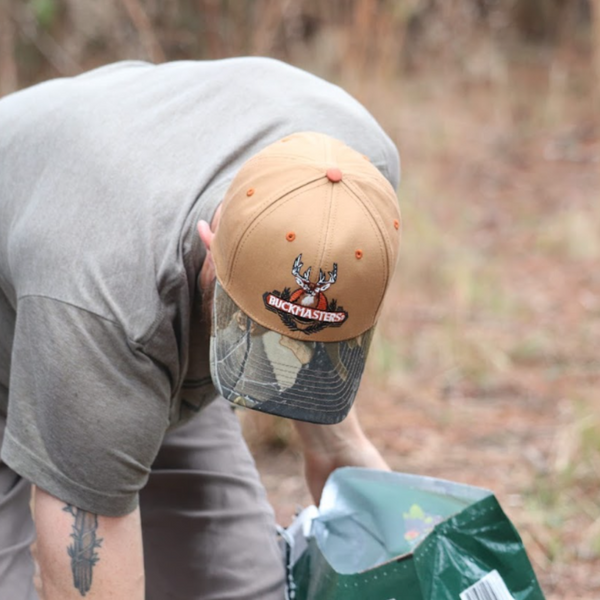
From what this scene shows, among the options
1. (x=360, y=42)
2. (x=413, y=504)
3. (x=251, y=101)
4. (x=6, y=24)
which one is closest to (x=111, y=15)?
(x=6, y=24)

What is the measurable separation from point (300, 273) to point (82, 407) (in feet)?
1.37

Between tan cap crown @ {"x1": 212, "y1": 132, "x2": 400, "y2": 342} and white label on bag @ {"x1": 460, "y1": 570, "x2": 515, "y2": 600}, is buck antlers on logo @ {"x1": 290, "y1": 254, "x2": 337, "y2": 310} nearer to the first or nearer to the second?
tan cap crown @ {"x1": 212, "y1": 132, "x2": 400, "y2": 342}

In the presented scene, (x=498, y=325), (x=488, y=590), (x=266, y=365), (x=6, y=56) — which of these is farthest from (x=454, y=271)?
(x=266, y=365)

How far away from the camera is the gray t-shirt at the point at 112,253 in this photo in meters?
1.64

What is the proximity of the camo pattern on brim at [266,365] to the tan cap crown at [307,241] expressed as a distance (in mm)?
21

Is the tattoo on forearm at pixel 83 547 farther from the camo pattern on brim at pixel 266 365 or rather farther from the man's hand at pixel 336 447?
the man's hand at pixel 336 447

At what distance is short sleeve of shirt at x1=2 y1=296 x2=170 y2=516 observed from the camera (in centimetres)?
163

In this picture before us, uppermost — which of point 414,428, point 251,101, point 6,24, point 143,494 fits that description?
point 251,101

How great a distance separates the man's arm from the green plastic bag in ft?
1.30

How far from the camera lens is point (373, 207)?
1597mm

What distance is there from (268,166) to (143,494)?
1081 mm

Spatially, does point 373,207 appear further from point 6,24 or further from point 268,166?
Answer: point 6,24

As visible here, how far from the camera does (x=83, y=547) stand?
5.76 feet

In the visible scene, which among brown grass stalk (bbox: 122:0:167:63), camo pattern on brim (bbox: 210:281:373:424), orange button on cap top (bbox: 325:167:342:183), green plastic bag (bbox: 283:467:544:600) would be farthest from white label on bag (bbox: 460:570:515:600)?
brown grass stalk (bbox: 122:0:167:63)
